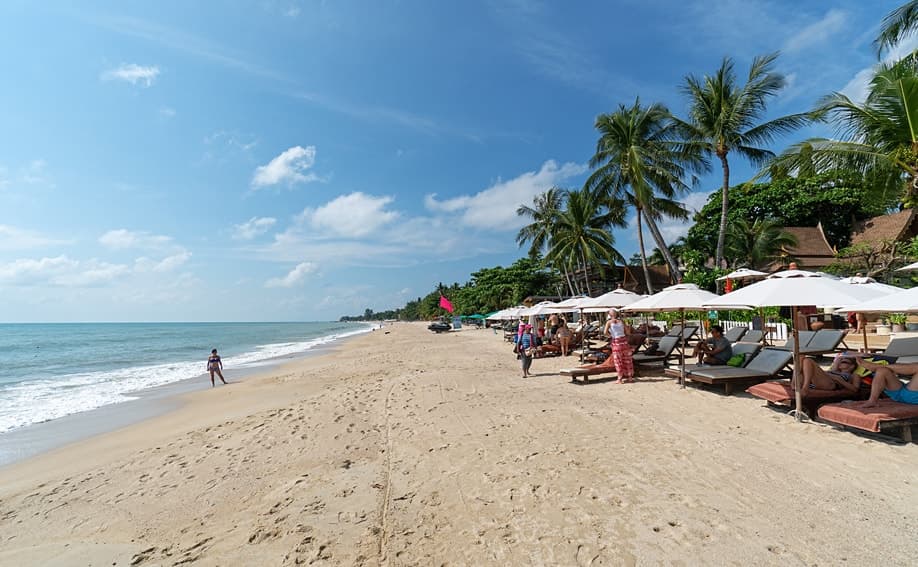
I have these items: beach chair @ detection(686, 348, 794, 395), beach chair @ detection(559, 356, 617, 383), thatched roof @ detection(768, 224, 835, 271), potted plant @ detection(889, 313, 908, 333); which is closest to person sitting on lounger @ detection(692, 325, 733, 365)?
beach chair @ detection(686, 348, 794, 395)

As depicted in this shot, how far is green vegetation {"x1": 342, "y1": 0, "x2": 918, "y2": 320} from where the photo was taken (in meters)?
7.84

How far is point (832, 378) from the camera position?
17.7 ft

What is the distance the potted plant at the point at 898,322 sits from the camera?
40.2 feet

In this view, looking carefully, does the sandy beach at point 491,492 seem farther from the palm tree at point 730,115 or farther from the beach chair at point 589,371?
the palm tree at point 730,115

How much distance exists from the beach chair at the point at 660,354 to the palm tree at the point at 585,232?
16055 millimetres

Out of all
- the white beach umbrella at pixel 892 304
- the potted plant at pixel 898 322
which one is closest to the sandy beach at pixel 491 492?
the white beach umbrella at pixel 892 304

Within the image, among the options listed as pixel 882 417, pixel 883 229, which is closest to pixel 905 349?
pixel 882 417

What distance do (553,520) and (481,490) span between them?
0.78 meters

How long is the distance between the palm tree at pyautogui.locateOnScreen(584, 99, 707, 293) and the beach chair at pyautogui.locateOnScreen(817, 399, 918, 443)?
590 inches

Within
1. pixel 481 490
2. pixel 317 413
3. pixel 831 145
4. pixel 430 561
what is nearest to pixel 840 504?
pixel 481 490

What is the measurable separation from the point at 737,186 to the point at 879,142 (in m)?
31.7

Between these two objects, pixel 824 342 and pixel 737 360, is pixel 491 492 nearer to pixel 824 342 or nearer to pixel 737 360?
pixel 737 360

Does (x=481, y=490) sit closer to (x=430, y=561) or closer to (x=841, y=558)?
(x=430, y=561)

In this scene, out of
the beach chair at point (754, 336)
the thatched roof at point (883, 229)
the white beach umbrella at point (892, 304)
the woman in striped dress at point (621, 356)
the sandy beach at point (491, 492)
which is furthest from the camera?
the thatched roof at point (883, 229)
